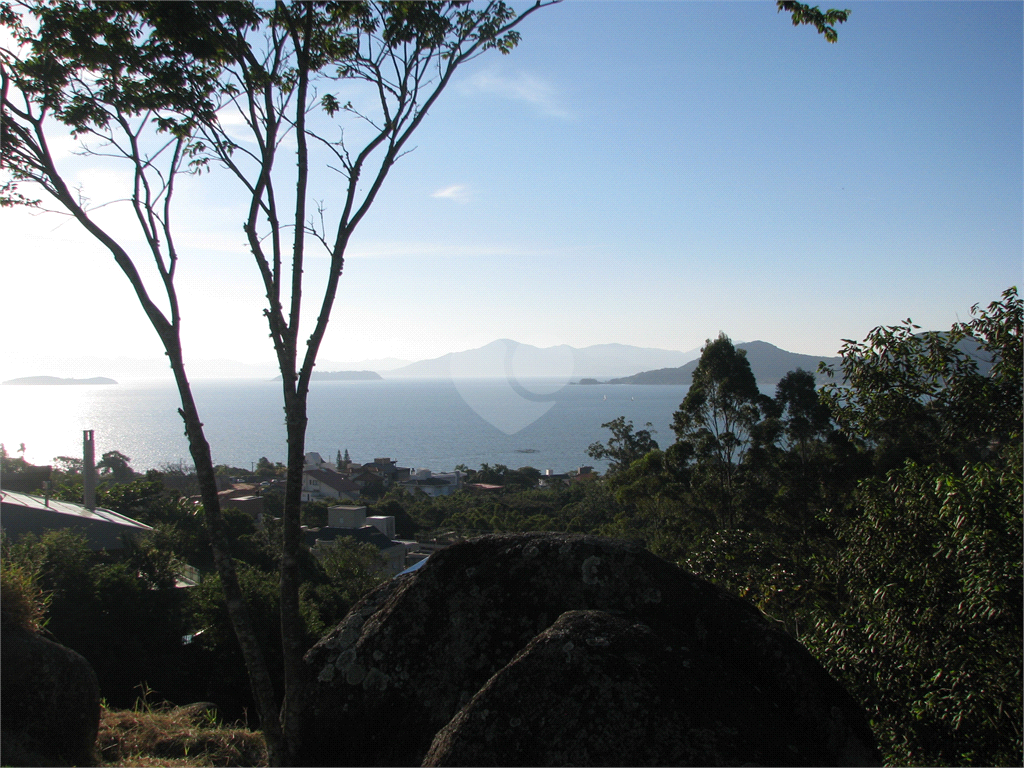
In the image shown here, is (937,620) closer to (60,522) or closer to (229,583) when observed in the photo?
(229,583)

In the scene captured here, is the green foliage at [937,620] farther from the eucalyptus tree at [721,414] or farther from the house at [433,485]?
the house at [433,485]

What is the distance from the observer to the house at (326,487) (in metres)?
62.2

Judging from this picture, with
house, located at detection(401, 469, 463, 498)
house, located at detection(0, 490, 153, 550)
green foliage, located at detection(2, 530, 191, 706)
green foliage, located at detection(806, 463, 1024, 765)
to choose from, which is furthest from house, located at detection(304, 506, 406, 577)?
green foliage, located at detection(806, 463, 1024, 765)

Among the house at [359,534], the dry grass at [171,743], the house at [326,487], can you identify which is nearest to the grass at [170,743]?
the dry grass at [171,743]

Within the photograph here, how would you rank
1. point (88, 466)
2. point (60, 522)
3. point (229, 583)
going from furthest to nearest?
point (88, 466) < point (60, 522) < point (229, 583)

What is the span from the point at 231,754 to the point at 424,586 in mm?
3081

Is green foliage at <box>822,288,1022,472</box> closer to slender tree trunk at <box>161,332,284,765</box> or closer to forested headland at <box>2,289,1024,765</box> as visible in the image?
forested headland at <box>2,289,1024,765</box>

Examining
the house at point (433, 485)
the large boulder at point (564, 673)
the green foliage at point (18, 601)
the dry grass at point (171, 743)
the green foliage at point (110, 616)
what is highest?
the large boulder at point (564, 673)

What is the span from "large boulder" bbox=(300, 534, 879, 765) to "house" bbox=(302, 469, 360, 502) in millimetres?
59036

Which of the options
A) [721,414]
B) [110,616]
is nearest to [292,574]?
[110,616]

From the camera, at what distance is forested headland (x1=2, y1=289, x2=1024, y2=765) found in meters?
4.16

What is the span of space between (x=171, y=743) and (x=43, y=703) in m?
1.06

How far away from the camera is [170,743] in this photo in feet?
18.5

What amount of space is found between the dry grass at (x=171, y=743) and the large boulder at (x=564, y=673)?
7.78 ft
